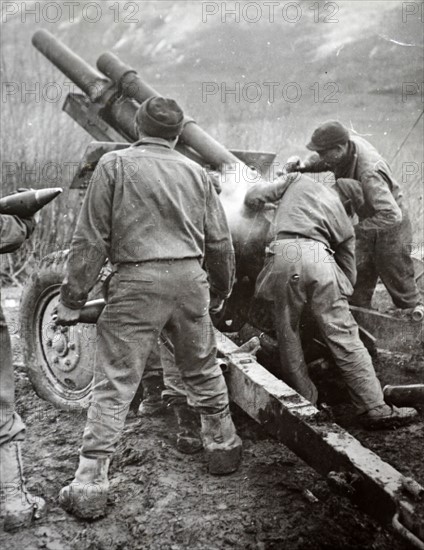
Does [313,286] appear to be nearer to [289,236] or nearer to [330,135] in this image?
[289,236]

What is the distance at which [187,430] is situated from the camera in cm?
366

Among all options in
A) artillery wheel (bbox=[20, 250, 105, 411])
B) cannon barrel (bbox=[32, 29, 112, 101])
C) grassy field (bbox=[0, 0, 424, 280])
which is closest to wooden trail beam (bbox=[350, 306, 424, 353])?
artillery wheel (bbox=[20, 250, 105, 411])

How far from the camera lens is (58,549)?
270 cm

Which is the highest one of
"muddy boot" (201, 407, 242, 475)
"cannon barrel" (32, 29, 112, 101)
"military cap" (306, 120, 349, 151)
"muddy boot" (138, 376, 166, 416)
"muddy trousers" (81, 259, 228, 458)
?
"cannon barrel" (32, 29, 112, 101)

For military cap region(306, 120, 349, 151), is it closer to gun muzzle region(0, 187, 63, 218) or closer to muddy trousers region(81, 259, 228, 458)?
muddy trousers region(81, 259, 228, 458)

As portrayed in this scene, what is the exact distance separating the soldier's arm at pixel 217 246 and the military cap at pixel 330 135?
1834mm

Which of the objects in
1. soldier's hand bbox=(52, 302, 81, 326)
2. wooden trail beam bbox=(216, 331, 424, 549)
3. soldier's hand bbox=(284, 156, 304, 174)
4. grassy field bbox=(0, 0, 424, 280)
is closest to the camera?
wooden trail beam bbox=(216, 331, 424, 549)

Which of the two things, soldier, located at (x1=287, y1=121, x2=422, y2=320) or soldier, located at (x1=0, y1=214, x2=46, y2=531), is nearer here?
soldier, located at (x1=0, y1=214, x2=46, y2=531)

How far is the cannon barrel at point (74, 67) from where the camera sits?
18.9ft

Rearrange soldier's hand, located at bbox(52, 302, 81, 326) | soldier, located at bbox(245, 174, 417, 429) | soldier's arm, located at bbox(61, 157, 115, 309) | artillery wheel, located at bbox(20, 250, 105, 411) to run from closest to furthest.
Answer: soldier's arm, located at bbox(61, 157, 115, 309)
soldier's hand, located at bbox(52, 302, 81, 326)
soldier, located at bbox(245, 174, 417, 429)
artillery wheel, located at bbox(20, 250, 105, 411)

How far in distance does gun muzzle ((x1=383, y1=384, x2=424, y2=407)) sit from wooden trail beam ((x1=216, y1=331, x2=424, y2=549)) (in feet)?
1.75

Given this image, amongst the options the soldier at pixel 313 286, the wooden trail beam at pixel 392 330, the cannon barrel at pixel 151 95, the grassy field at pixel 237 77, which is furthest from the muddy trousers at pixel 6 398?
the grassy field at pixel 237 77

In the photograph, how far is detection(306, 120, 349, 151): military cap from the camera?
495 centimetres

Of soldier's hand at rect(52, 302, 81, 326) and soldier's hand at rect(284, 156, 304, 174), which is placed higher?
soldier's hand at rect(284, 156, 304, 174)
